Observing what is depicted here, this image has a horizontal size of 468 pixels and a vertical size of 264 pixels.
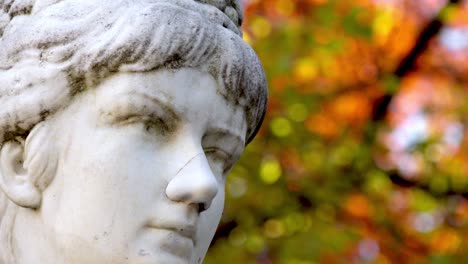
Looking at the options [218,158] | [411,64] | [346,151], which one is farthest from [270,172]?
[218,158]

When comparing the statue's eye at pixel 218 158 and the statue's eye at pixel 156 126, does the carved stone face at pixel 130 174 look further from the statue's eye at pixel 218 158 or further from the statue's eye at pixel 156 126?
the statue's eye at pixel 218 158

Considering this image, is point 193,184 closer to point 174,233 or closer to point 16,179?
point 174,233

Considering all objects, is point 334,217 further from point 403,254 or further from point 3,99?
point 3,99

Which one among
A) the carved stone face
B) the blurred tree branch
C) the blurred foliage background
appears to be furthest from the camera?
the blurred tree branch

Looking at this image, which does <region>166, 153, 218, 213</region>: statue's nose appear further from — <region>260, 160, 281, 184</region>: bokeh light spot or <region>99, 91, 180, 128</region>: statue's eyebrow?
<region>260, 160, 281, 184</region>: bokeh light spot

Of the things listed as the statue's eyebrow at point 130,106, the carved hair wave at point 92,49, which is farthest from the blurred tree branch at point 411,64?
the statue's eyebrow at point 130,106

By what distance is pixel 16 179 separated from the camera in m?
2.16

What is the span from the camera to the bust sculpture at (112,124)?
6.77ft

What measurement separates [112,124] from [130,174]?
0.42ft

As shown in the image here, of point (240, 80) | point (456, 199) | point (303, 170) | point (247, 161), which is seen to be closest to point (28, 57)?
point (240, 80)

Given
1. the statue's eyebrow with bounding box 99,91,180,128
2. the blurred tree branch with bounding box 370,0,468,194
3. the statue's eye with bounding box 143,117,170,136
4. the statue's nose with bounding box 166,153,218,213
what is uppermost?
the statue's eyebrow with bounding box 99,91,180,128

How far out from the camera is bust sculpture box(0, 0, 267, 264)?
6.77ft

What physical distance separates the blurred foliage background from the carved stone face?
2764 mm

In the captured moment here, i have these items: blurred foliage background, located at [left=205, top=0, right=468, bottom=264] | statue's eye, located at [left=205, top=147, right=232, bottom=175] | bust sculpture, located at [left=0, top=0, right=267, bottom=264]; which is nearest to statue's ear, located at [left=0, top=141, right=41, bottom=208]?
bust sculpture, located at [left=0, top=0, right=267, bottom=264]
